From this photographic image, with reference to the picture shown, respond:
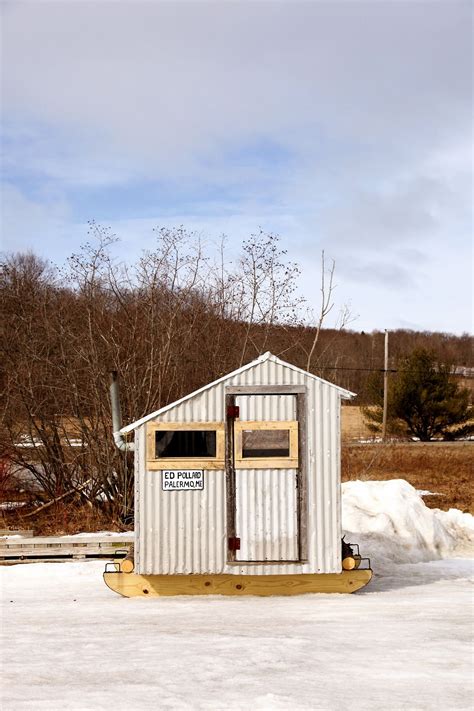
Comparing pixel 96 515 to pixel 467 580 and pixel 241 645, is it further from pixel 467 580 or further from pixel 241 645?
pixel 241 645

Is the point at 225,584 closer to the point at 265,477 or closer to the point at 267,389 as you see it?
the point at 265,477

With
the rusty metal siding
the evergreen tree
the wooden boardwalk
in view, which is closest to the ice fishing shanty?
the rusty metal siding

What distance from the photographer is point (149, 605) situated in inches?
422

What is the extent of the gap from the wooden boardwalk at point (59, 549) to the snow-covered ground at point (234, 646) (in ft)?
1.17

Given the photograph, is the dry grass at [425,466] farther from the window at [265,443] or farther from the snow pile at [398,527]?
the window at [265,443]

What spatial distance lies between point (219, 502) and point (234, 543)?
0.54 m

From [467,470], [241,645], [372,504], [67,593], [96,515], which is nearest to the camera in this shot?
[241,645]

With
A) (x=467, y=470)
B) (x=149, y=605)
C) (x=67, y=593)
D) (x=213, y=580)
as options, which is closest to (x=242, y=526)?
(x=213, y=580)

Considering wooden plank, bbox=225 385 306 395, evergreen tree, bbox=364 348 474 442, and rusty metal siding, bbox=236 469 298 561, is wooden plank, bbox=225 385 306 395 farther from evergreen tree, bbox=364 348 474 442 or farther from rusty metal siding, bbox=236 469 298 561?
evergreen tree, bbox=364 348 474 442

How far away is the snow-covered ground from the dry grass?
8.77 m

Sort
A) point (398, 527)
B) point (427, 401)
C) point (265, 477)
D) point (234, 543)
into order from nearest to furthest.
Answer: point (234, 543)
point (265, 477)
point (398, 527)
point (427, 401)

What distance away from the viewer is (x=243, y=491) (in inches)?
439

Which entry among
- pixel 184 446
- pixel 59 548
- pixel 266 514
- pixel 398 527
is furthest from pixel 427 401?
pixel 184 446

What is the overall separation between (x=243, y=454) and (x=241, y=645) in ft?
10.2
